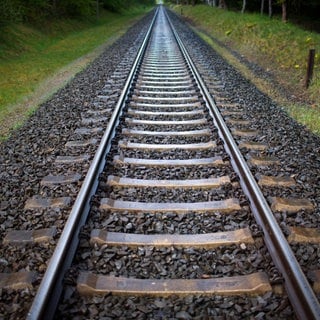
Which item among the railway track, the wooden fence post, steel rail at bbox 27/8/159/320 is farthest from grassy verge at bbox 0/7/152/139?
the wooden fence post

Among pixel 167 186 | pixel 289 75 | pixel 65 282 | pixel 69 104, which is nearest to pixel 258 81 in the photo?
pixel 289 75

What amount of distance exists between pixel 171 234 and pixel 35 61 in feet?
42.8

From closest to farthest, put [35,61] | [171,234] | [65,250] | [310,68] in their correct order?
[65,250] → [171,234] → [310,68] → [35,61]

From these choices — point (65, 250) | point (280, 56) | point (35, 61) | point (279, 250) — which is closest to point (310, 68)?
point (280, 56)

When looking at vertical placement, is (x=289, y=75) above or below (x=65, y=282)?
above

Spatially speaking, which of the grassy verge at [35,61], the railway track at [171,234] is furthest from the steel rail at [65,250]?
the grassy verge at [35,61]

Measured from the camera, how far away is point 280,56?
13.2 metres

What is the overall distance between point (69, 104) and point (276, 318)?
6395 millimetres

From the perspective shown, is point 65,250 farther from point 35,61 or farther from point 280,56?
point 35,61

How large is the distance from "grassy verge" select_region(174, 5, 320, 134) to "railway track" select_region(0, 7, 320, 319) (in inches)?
117

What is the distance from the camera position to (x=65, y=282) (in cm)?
287

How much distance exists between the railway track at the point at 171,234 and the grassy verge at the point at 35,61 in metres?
3.22

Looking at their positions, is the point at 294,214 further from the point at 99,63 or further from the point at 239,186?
the point at 99,63

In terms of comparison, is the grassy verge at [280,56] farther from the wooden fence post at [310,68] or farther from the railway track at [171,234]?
the railway track at [171,234]
